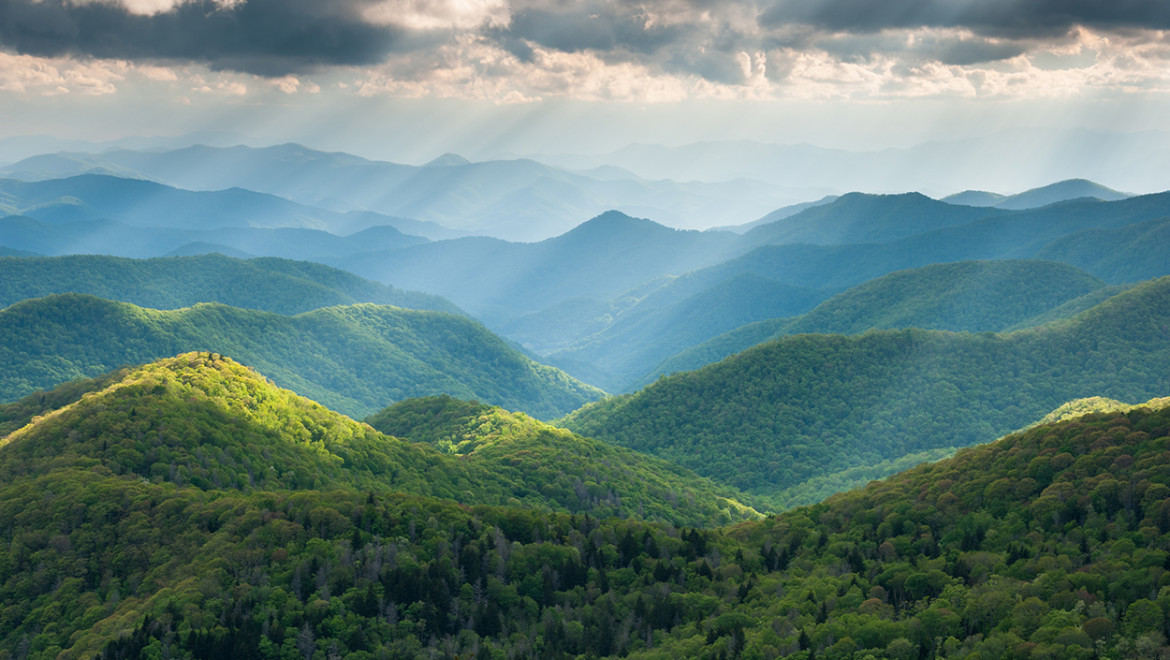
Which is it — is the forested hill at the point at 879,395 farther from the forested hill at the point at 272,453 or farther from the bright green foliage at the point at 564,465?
the forested hill at the point at 272,453

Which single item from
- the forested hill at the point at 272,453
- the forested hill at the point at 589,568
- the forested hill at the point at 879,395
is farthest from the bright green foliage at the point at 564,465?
the forested hill at the point at 589,568

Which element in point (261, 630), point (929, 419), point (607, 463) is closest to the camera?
point (261, 630)

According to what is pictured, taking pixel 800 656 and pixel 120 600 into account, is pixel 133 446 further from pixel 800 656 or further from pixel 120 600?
pixel 800 656

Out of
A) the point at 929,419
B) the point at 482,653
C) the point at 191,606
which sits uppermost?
the point at 191,606

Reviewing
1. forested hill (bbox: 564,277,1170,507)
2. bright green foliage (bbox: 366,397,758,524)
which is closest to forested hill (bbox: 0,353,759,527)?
bright green foliage (bbox: 366,397,758,524)

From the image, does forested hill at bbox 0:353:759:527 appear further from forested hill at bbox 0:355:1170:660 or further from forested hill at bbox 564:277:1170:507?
forested hill at bbox 564:277:1170:507

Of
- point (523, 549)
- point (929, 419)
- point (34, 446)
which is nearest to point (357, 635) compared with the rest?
point (523, 549)

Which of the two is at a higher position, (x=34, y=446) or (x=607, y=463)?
(x=34, y=446)
